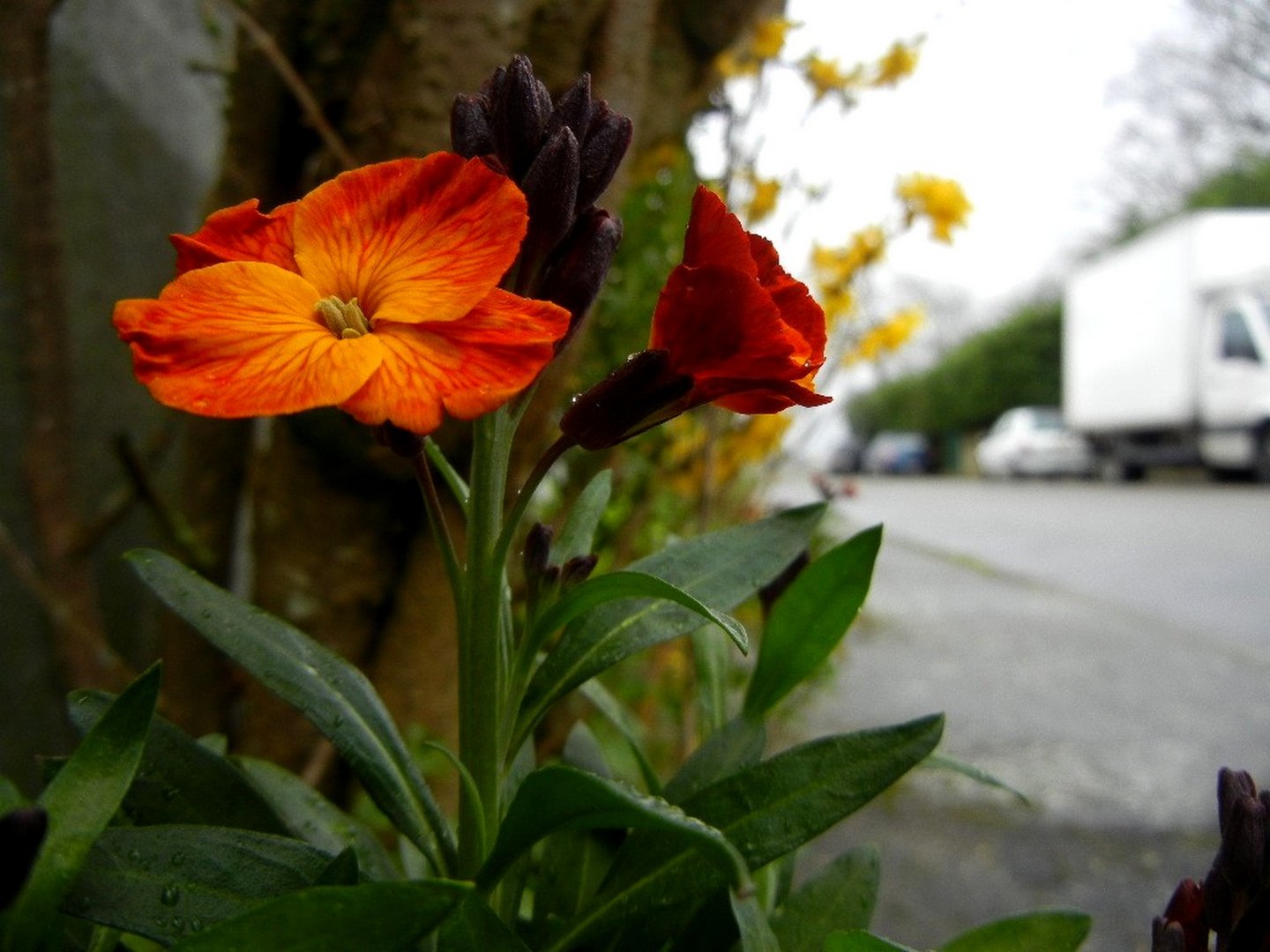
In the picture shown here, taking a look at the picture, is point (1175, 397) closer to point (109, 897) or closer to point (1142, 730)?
point (1142, 730)

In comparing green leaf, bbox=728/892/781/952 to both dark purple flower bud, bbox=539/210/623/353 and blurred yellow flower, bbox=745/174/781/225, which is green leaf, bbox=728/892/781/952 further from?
blurred yellow flower, bbox=745/174/781/225

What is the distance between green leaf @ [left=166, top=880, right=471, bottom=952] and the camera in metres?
0.39

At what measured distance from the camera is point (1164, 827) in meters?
2.44

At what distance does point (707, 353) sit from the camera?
0.48 m

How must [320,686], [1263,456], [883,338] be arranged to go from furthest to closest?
[1263,456], [883,338], [320,686]

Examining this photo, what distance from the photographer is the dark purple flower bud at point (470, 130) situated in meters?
0.51

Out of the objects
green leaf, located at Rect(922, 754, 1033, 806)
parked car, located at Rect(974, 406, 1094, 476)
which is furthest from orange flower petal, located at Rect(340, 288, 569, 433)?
parked car, located at Rect(974, 406, 1094, 476)

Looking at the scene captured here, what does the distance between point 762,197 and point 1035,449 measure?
57.7ft

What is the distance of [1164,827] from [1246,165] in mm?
19102

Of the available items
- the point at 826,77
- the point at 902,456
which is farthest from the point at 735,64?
the point at 902,456

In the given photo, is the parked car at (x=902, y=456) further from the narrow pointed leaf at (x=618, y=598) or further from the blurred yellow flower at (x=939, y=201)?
the narrow pointed leaf at (x=618, y=598)

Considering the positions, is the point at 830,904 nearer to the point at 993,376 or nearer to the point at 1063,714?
the point at 1063,714

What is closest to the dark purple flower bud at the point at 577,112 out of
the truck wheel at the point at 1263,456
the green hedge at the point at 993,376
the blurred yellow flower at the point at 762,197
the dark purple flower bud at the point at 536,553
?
the dark purple flower bud at the point at 536,553

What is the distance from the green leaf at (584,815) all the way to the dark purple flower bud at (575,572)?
175 millimetres
